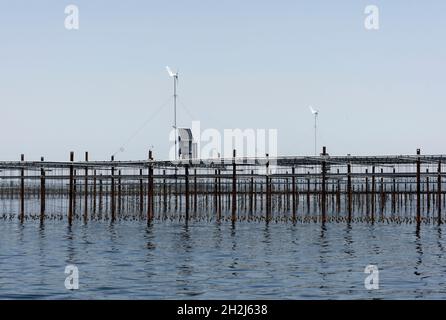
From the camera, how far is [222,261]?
38.0 metres

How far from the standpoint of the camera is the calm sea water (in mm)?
28062

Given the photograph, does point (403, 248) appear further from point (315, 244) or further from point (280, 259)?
point (280, 259)

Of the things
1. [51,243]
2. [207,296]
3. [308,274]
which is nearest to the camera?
[207,296]

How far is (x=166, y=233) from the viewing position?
5616 centimetres

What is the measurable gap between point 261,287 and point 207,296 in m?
2.85

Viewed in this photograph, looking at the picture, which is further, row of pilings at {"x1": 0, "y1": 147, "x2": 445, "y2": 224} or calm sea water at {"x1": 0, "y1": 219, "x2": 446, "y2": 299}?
row of pilings at {"x1": 0, "y1": 147, "x2": 445, "y2": 224}

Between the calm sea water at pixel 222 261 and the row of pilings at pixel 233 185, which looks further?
the row of pilings at pixel 233 185

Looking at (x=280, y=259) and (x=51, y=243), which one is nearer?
(x=280, y=259)

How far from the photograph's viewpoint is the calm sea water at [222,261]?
28.1m

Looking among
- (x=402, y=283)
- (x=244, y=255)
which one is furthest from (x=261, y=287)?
(x=244, y=255)
